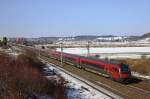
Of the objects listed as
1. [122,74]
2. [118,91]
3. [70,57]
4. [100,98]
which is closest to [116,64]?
[122,74]

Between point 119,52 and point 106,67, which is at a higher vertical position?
point 106,67

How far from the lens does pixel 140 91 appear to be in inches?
1308

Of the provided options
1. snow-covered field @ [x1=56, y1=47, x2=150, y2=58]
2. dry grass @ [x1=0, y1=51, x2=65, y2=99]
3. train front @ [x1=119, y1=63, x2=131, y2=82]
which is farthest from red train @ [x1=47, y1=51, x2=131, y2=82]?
snow-covered field @ [x1=56, y1=47, x2=150, y2=58]

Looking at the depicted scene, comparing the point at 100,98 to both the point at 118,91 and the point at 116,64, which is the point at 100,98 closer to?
the point at 118,91

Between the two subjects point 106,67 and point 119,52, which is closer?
point 106,67

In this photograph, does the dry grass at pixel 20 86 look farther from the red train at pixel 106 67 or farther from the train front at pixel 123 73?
the red train at pixel 106 67

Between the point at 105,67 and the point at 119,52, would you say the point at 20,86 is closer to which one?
the point at 105,67

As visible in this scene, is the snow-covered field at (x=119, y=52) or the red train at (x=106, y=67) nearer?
the red train at (x=106, y=67)

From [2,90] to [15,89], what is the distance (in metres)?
1.15

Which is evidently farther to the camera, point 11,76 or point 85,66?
point 85,66

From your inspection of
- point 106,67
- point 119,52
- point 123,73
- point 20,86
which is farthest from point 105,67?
point 119,52

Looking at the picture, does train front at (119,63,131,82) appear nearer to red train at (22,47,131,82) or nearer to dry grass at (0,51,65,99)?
red train at (22,47,131,82)

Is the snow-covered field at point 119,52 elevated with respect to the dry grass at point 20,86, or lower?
lower

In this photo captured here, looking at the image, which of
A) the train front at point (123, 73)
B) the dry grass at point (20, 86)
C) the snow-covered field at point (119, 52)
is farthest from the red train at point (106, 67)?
the snow-covered field at point (119, 52)
